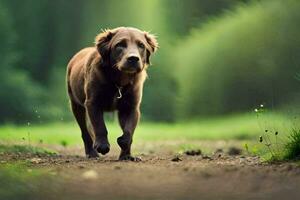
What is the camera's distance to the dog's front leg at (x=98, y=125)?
8.85 m

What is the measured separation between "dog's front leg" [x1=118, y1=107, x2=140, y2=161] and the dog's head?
1.96 feet

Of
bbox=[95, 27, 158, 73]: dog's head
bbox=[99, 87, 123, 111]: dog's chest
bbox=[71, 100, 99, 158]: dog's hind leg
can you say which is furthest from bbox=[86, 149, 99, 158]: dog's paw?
bbox=[95, 27, 158, 73]: dog's head

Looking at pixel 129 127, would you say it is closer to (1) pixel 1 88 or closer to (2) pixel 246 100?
(2) pixel 246 100

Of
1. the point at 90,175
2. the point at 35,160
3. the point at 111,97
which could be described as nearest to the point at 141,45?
the point at 111,97

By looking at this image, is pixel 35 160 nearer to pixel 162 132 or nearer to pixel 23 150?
pixel 23 150

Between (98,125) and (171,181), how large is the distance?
9.37ft

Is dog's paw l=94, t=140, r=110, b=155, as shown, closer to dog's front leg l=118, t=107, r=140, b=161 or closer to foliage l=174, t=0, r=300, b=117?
dog's front leg l=118, t=107, r=140, b=161

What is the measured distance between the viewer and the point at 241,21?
638 inches

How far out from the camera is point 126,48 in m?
8.87

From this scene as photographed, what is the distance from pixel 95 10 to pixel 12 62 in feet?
11.0

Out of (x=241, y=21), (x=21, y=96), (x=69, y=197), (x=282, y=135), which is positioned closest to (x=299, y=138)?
(x=282, y=135)

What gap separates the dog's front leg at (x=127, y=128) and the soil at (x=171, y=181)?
0.76m

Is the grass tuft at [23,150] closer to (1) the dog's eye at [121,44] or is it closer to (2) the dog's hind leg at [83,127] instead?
(2) the dog's hind leg at [83,127]

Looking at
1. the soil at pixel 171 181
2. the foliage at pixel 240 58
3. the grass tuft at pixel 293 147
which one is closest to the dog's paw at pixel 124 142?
the soil at pixel 171 181
